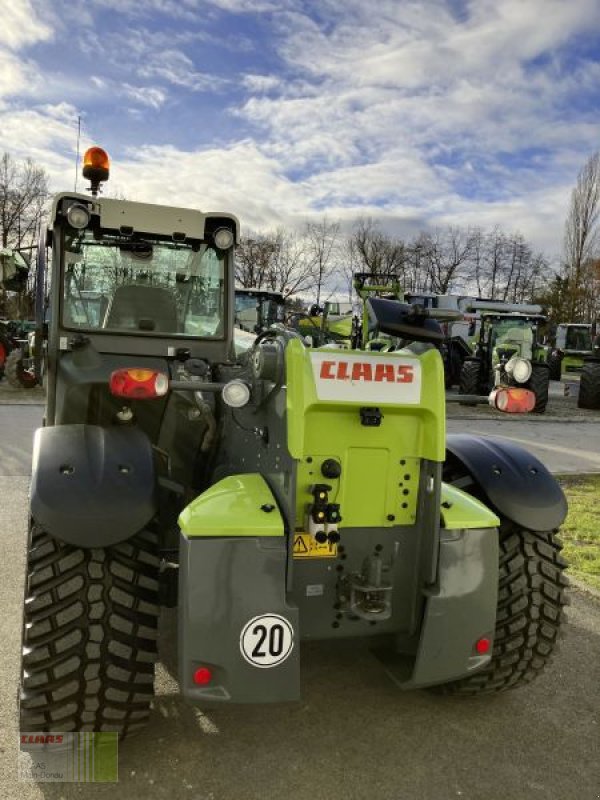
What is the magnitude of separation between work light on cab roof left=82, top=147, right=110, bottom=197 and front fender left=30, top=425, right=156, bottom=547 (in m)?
1.79

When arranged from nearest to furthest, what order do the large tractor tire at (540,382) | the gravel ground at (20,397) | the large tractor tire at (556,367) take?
1. the gravel ground at (20,397)
2. the large tractor tire at (540,382)
3. the large tractor tire at (556,367)

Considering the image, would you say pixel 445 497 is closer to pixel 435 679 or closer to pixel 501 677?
pixel 435 679

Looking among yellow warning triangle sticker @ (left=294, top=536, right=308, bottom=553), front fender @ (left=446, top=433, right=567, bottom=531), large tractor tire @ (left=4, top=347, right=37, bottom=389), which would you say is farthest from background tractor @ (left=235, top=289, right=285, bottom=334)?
yellow warning triangle sticker @ (left=294, top=536, right=308, bottom=553)

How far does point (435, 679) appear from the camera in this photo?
8.86 feet

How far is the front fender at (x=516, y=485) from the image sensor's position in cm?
313

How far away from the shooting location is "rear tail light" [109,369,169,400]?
2494 millimetres

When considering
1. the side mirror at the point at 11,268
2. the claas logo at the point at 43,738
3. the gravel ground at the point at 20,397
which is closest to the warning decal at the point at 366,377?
the claas logo at the point at 43,738

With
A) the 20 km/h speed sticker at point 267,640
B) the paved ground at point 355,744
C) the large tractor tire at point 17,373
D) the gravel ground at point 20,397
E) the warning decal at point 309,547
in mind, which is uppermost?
the large tractor tire at point 17,373

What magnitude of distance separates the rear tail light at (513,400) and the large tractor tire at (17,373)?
2533 millimetres

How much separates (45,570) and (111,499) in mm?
383

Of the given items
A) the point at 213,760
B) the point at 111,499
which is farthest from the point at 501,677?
the point at 111,499

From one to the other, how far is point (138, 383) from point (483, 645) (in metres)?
1.80

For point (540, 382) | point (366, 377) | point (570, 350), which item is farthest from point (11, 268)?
point (570, 350)

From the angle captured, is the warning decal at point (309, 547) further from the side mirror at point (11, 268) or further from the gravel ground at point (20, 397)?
the gravel ground at point (20, 397)
